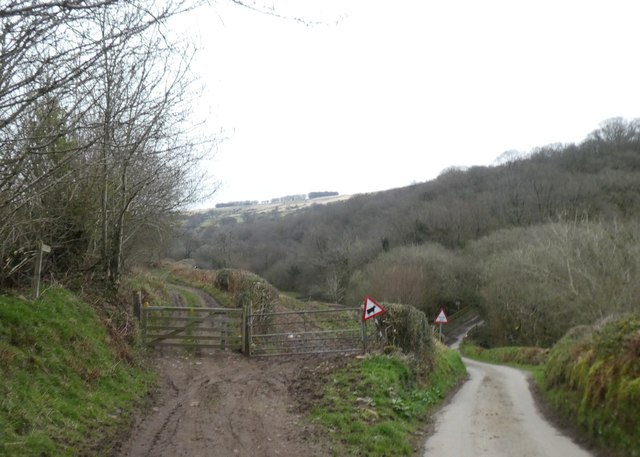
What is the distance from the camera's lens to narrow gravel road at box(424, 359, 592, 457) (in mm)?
8469

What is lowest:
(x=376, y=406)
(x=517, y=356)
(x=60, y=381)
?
(x=517, y=356)

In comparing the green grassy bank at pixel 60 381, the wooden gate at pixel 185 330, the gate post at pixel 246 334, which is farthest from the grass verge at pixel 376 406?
the wooden gate at pixel 185 330

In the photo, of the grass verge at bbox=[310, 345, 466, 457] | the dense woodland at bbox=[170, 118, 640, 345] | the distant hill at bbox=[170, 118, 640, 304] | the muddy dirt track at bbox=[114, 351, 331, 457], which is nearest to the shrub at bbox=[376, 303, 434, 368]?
the grass verge at bbox=[310, 345, 466, 457]

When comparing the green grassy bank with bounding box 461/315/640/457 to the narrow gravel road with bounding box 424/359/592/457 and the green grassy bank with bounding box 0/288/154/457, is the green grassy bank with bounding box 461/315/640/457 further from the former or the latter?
the green grassy bank with bounding box 0/288/154/457

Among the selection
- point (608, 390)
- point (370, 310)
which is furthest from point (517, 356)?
point (608, 390)

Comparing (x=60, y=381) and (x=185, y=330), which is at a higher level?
(x=60, y=381)

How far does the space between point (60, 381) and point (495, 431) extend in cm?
761

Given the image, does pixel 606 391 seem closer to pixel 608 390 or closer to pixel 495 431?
pixel 608 390

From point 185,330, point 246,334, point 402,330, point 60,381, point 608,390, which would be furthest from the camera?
point 402,330

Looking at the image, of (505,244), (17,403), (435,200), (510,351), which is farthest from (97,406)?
(435,200)

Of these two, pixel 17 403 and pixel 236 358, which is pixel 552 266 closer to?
pixel 236 358

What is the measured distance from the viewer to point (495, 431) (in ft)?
32.7

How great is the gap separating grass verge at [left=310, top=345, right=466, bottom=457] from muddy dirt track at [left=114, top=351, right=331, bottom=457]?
508 mm

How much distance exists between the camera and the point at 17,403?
21.9 feet
